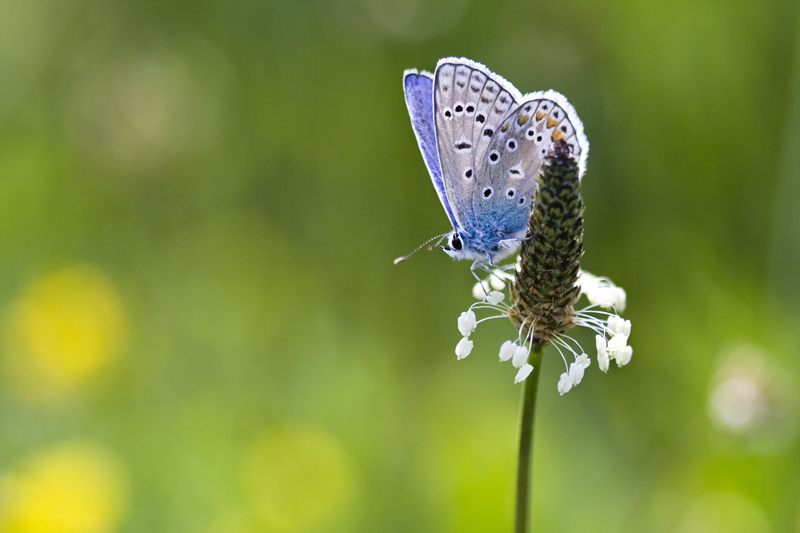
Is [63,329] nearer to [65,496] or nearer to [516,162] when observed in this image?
[65,496]

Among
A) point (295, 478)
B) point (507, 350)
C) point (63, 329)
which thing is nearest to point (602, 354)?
point (507, 350)

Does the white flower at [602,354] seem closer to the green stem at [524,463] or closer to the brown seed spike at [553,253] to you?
the brown seed spike at [553,253]

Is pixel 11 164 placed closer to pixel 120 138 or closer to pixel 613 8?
pixel 120 138

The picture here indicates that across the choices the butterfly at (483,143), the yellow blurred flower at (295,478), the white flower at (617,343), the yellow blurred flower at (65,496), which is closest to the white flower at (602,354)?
the white flower at (617,343)

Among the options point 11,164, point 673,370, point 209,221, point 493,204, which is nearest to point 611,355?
point 493,204

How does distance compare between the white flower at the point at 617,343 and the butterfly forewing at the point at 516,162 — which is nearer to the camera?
the white flower at the point at 617,343

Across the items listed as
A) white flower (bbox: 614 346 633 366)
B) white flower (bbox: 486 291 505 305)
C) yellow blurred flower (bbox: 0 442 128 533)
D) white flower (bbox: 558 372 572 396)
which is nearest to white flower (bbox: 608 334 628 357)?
white flower (bbox: 614 346 633 366)
